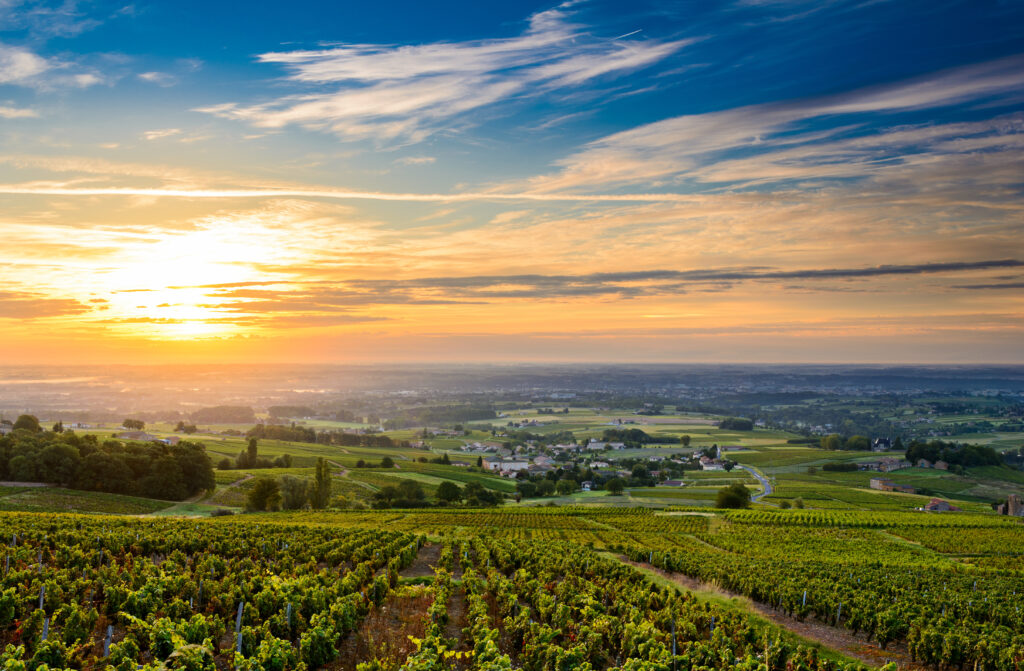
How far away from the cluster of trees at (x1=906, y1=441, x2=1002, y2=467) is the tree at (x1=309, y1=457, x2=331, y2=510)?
491 feet

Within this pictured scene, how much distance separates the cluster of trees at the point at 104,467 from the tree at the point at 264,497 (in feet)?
44.7

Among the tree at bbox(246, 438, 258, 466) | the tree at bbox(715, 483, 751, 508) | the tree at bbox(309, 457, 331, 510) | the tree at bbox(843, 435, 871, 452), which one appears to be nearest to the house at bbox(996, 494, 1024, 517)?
the tree at bbox(715, 483, 751, 508)

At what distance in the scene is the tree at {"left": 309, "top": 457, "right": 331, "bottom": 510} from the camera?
77.4m

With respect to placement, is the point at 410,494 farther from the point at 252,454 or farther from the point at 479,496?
the point at 252,454

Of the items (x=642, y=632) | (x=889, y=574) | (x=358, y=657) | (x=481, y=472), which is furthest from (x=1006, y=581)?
(x=481, y=472)

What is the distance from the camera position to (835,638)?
24234mm

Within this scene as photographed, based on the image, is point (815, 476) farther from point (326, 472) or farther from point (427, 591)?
point (427, 591)

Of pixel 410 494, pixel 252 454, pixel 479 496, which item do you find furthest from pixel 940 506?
pixel 252 454

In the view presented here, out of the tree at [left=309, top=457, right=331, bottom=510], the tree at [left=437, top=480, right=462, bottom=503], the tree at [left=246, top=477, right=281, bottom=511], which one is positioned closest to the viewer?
the tree at [left=246, top=477, right=281, bottom=511]

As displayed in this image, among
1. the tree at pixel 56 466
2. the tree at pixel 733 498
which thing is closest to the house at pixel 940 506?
the tree at pixel 733 498

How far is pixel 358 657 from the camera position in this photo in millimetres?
16141

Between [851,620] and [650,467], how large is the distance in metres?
132

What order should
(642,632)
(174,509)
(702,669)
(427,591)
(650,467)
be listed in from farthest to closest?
(650,467) < (174,509) < (427,591) < (642,632) < (702,669)

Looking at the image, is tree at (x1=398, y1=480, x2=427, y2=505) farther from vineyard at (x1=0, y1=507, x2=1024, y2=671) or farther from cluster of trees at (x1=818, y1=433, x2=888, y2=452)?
cluster of trees at (x1=818, y1=433, x2=888, y2=452)
